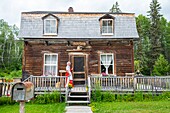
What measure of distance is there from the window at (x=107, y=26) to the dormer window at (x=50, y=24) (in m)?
3.59

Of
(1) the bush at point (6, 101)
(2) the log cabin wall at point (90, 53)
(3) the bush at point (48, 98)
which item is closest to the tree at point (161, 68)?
(2) the log cabin wall at point (90, 53)

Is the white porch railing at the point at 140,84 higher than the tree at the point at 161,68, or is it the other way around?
the tree at the point at 161,68

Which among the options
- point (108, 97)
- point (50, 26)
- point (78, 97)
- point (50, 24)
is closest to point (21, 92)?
point (78, 97)

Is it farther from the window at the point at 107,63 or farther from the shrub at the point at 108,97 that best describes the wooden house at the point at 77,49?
the shrub at the point at 108,97

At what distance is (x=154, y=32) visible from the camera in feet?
140

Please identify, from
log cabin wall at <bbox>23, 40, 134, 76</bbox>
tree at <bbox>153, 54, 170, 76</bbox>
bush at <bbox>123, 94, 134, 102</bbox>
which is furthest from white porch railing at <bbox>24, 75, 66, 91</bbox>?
tree at <bbox>153, 54, 170, 76</bbox>

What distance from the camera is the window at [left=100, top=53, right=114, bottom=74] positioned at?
16.7 meters

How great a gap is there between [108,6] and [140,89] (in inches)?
1617

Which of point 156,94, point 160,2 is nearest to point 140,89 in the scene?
point 156,94

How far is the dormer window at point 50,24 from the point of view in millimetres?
16784

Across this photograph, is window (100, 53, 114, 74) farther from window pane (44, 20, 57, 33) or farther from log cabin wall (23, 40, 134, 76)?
window pane (44, 20, 57, 33)

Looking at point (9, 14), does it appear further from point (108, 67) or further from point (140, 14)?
point (108, 67)

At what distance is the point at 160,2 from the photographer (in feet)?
148

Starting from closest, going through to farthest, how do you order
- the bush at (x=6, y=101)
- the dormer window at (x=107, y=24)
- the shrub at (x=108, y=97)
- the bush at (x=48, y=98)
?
the bush at (x=6, y=101), the bush at (x=48, y=98), the shrub at (x=108, y=97), the dormer window at (x=107, y=24)
